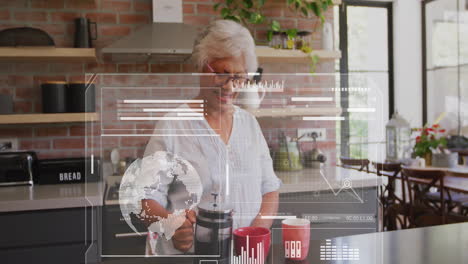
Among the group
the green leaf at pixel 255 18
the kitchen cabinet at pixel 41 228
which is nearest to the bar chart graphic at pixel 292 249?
the kitchen cabinet at pixel 41 228

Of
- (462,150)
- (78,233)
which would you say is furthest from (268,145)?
(462,150)

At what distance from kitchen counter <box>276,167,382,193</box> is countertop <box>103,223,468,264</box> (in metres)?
0.09

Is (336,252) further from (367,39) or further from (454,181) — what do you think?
(367,39)

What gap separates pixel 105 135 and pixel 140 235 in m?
0.15

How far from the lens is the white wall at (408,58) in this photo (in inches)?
207

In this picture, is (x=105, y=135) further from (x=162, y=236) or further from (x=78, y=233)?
(x=78, y=233)

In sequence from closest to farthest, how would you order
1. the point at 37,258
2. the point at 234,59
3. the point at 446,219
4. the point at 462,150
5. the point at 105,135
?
1. the point at 105,135
2. the point at 234,59
3. the point at 37,258
4. the point at 446,219
5. the point at 462,150

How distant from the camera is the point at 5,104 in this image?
231cm

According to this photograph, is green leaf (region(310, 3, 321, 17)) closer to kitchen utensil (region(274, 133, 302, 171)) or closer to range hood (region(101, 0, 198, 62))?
range hood (region(101, 0, 198, 62))

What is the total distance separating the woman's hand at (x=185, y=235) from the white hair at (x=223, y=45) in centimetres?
32

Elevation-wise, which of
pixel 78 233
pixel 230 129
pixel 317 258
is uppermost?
pixel 230 129

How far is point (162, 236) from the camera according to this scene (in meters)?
0.65

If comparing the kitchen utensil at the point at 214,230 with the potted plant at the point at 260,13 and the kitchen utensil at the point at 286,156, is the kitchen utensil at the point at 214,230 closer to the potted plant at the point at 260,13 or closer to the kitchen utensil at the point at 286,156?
the kitchen utensil at the point at 286,156

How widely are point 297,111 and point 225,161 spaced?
0.45 ft
